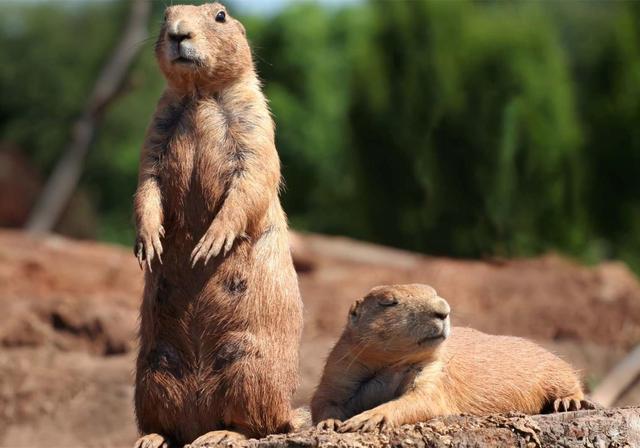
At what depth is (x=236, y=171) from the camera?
24.1 feet

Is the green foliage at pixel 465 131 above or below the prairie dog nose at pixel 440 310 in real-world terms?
above

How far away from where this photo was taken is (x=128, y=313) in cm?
1417

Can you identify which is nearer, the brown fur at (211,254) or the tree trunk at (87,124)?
the brown fur at (211,254)

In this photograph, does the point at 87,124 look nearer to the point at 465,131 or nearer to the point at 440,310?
the point at 465,131

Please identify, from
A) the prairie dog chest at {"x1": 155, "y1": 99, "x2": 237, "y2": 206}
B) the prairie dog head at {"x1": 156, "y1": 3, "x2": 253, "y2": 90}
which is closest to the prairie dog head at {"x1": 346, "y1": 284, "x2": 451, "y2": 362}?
the prairie dog chest at {"x1": 155, "y1": 99, "x2": 237, "y2": 206}

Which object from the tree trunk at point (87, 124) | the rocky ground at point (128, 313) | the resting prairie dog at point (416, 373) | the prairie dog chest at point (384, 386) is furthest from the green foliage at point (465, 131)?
the prairie dog chest at point (384, 386)

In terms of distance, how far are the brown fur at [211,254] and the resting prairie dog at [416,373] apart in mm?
391

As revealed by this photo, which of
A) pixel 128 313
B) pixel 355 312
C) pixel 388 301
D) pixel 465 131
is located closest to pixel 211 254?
pixel 355 312

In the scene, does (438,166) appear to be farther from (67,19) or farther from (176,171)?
(67,19)

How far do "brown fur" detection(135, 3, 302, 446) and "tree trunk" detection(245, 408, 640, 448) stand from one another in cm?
76

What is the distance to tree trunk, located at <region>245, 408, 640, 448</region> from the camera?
20.4ft

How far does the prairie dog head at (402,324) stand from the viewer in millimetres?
6676

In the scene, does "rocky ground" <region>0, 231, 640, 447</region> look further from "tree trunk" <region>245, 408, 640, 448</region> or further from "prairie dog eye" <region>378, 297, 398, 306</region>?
"tree trunk" <region>245, 408, 640, 448</region>

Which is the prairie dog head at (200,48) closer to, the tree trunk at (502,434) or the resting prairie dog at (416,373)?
the resting prairie dog at (416,373)
